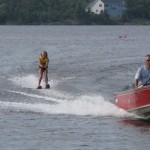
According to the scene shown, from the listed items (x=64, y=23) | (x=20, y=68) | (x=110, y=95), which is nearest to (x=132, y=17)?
(x=64, y=23)

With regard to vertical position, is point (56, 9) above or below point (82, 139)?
above

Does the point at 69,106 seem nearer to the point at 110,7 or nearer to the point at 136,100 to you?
the point at 136,100

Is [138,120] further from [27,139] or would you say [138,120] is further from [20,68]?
[20,68]

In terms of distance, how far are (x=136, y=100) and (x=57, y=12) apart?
164m

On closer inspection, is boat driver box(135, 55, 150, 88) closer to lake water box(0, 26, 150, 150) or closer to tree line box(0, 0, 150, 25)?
lake water box(0, 26, 150, 150)

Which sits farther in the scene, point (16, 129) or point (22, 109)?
point (22, 109)

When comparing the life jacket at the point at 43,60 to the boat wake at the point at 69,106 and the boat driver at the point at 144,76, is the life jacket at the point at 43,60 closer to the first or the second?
the boat wake at the point at 69,106

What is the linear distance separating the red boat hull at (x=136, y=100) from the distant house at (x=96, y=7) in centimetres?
16408

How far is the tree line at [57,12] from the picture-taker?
18312 cm

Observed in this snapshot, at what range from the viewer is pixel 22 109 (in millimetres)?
24359

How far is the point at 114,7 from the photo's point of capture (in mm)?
190125

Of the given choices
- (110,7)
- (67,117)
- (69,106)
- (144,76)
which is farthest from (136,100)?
(110,7)

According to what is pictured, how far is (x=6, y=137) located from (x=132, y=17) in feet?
558

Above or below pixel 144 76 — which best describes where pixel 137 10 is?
above
